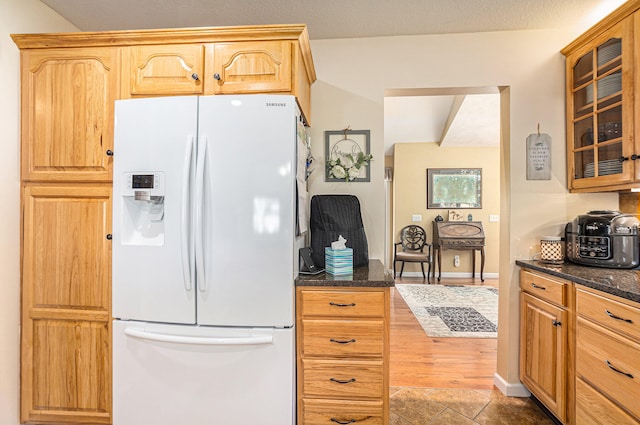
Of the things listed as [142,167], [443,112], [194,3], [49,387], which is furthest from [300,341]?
[443,112]

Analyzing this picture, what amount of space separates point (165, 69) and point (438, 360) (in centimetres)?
297

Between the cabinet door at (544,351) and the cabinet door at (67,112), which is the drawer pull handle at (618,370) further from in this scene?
the cabinet door at (67,112)

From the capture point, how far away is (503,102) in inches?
89.0

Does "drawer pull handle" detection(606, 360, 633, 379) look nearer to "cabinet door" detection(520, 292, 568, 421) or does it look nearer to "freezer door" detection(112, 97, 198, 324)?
"cabinet door" detection(520, 292, 568, 421)

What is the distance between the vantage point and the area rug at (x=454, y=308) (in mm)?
3234

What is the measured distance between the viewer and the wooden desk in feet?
17.4

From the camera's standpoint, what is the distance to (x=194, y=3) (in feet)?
6.23

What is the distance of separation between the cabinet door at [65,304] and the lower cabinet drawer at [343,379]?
1138 millimetres

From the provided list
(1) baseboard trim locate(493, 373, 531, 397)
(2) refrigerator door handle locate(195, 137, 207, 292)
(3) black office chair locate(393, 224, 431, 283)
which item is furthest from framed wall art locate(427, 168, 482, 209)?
(2) refrigerator door handle locate(195, 137, 207, 292)

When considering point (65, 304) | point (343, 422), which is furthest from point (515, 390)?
point (65, 304)

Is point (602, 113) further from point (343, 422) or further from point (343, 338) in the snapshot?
point (343, 422)

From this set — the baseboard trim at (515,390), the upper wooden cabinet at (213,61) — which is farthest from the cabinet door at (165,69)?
the baseboard trim at (515,390)

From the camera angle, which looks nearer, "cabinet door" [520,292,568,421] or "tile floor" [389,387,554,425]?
"cabinet door" [520,292,568,421]

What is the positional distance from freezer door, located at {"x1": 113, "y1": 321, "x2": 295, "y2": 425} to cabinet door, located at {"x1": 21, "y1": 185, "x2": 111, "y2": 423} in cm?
27
